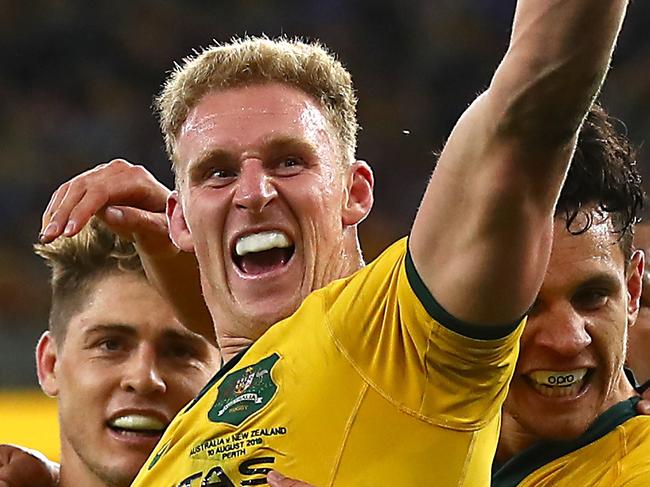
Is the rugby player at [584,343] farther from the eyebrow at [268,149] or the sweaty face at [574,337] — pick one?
the eyebrow at [268,149]

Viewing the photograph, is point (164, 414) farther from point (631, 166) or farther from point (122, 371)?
point (631, 166)

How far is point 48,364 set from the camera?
3627 millimetres

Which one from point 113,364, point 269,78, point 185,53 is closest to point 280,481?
point 269,78

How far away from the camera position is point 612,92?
763 centimetres

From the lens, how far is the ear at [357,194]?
2557mm

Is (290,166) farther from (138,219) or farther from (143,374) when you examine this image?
(143,374)

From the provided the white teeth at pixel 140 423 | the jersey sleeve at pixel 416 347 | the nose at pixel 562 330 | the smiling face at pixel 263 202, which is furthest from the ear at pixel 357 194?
the white teeth at pixel 140 423

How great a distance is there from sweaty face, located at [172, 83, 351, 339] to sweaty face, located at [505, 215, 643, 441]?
0.42 m

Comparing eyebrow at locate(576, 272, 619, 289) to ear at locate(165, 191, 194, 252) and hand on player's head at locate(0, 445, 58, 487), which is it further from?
hand on player's head at locate(0, 445, 58, 487)

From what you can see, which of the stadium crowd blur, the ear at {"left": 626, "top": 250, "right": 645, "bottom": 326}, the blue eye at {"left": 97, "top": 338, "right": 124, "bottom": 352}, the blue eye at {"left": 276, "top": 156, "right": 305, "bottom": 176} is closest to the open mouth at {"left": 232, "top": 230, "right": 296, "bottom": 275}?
the blue eye at {"left": 276, "top": 156, "right": 305, "bottom": 176}

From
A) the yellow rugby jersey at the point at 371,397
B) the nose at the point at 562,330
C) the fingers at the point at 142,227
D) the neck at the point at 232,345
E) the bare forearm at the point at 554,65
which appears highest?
the fingers at the point at 142,227

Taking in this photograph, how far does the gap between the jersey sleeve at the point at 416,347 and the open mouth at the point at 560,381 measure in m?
0.63

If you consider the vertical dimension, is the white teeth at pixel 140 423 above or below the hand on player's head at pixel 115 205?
below

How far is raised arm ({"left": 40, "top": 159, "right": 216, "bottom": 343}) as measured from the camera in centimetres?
276
